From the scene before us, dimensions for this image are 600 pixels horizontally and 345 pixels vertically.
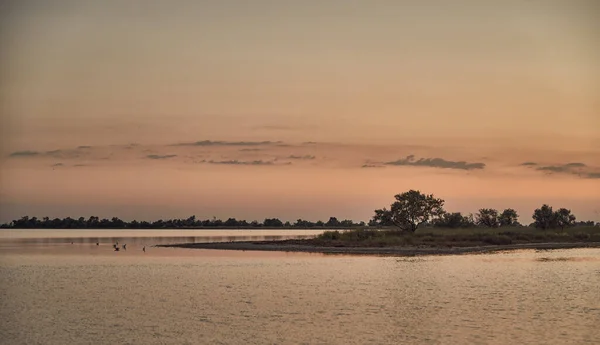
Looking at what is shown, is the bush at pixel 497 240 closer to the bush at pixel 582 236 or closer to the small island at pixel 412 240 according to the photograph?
the small island at pixel 412 240

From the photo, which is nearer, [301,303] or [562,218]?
[301,303]

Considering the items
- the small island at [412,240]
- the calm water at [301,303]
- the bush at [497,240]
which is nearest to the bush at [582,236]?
the small island at [412,240]

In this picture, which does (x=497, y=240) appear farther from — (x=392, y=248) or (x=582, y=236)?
(x=582, y=236)

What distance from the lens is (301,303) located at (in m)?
50.9

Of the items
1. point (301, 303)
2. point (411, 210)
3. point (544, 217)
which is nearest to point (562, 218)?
point (544, 217)

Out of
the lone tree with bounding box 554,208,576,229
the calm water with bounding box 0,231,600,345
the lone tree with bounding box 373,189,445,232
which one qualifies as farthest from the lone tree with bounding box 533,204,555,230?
the calm water with bounding box 0,231,600,345

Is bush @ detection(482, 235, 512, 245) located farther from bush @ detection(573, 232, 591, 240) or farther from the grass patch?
bush @ detection(573, 232, 591, 240)

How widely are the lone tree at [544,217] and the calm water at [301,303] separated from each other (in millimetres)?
94600

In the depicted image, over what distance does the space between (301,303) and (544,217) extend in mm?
145500

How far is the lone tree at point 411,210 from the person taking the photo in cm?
15262

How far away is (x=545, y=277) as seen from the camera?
7175 centimetres

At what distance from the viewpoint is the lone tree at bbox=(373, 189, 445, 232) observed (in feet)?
501

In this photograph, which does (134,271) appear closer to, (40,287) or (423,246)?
(40,287)

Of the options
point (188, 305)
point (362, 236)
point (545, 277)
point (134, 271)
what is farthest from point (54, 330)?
point (362, 236)
